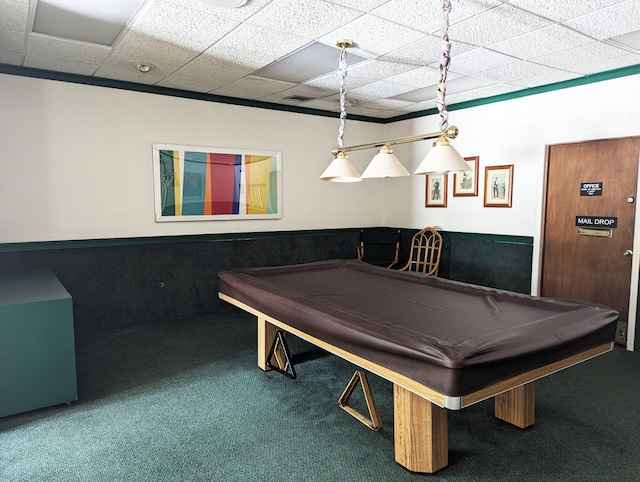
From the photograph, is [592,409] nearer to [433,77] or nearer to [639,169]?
[639,169]

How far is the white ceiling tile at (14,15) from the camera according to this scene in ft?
9.18

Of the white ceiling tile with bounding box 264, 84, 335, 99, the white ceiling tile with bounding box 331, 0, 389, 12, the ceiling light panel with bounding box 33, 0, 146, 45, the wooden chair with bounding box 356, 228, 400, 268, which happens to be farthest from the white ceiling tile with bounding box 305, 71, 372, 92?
the wooden chair with bounding box 356, 228, 400, 268

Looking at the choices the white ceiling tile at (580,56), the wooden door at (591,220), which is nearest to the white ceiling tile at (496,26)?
the white ceiling tile at (580,56)

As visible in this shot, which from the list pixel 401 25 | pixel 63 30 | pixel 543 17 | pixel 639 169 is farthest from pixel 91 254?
pixel 639 169

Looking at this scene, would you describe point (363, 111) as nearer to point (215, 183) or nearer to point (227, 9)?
point (215, 183)

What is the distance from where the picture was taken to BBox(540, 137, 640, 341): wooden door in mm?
4137

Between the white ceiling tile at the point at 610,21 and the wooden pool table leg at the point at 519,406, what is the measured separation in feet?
7.95

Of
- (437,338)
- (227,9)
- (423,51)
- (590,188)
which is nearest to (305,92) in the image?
(423,51)

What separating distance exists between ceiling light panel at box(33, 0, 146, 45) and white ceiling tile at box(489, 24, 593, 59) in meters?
2.68

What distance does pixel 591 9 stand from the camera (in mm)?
2846

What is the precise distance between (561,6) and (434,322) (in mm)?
2148

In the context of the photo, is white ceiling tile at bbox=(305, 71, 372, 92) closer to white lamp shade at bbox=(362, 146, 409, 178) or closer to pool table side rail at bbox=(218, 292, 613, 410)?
white lamp shade at bbox=(362, 146, 409, 178)

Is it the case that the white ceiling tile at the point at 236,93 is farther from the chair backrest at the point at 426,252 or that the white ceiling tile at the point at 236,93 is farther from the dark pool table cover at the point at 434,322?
the chair backrest at the point at 426,252

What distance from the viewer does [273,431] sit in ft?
8.75
